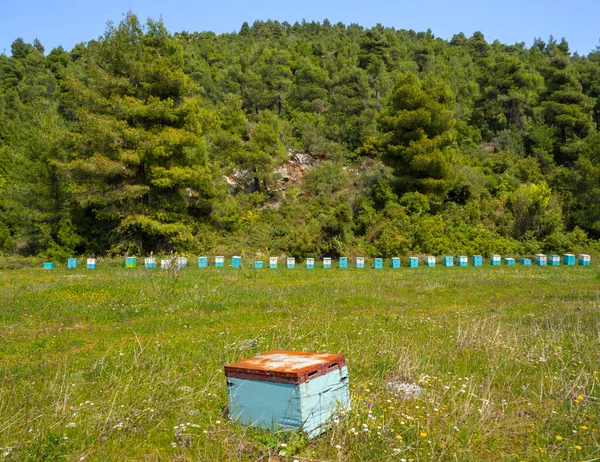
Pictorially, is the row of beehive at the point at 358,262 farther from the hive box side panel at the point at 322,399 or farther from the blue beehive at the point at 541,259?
the hive box side panel at the point at 322,399

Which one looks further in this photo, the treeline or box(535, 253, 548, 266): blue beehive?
the treeline

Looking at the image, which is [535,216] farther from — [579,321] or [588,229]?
[579,321]

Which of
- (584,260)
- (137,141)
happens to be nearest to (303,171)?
(137,141)

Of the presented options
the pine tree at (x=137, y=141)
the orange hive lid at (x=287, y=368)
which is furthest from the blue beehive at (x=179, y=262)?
the orange hive lid at (x=287, y=368)

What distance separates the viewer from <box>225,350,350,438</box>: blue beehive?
468 cm

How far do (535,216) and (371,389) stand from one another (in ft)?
97.7

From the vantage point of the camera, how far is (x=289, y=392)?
15.4 feet

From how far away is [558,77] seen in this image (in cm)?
4184

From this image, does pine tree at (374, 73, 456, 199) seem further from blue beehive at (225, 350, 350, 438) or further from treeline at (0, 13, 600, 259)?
blue beehive at (225, 350, 350, 438)

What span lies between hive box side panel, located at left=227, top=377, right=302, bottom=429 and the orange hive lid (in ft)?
0.22

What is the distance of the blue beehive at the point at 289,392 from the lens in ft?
15.4

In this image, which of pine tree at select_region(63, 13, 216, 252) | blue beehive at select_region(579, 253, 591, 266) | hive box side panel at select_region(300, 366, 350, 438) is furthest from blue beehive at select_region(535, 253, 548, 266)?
hive box side panel at select_region(300, 366, 350, 438)

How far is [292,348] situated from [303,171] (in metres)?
35.6

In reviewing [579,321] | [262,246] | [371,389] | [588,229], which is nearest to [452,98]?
[588,229]
